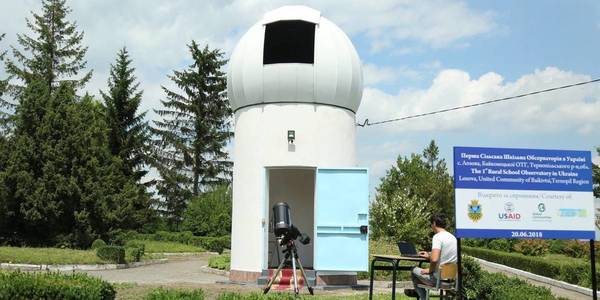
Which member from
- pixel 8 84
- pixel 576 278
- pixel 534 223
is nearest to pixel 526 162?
pixel 534 223

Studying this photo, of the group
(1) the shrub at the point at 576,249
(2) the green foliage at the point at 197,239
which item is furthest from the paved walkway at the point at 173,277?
(1) the shrub at the point at 576,249

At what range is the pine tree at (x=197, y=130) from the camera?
39.7 metres

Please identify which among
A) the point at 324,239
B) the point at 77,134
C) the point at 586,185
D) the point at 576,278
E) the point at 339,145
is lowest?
the point at 576,278

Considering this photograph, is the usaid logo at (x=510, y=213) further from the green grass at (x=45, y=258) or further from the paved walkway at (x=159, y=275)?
the green grass at (x=45, y=258)

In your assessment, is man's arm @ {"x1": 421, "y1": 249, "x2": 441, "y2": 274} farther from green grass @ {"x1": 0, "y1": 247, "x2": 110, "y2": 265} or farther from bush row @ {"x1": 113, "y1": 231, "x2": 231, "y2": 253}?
bush row @ {"x1": 113, "y1": 231, "x2": 231, "y2": 253}

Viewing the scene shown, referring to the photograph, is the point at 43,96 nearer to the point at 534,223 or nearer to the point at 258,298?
the point at 258,298

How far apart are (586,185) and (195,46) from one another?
35.7 meters

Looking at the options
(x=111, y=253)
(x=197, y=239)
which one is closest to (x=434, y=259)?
(x=111, y=253)

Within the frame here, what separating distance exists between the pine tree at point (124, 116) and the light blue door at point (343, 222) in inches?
992

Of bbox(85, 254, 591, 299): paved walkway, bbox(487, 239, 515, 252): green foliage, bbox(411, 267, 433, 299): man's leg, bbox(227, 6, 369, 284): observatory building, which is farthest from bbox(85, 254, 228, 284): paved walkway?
bbox(487, 239, 515, 252): green foliage

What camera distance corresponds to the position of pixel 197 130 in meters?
39.8

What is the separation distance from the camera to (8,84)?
115 ft

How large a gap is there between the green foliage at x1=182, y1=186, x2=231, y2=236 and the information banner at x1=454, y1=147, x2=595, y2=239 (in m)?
24.7

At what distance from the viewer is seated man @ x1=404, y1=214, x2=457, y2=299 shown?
7371 millimetres
